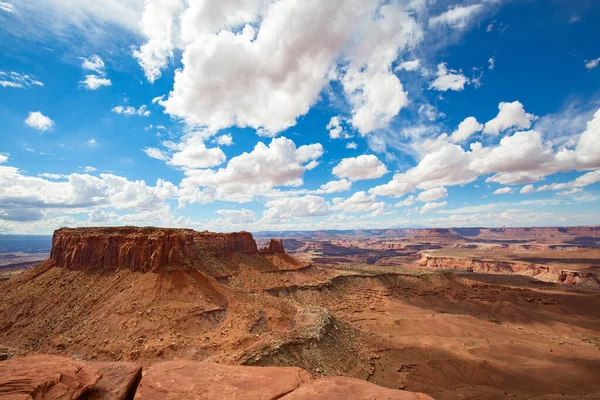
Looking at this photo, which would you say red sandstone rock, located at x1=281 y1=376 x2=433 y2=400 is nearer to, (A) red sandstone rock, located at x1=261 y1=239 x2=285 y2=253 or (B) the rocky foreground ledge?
(B) the rocky foreground ledge

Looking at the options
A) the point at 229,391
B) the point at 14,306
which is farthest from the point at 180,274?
the point at 229,391

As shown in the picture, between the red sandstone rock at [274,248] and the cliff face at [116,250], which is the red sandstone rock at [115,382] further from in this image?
the red sandstone rock at [274,248]

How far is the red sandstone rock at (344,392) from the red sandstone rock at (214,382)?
2.86 ft

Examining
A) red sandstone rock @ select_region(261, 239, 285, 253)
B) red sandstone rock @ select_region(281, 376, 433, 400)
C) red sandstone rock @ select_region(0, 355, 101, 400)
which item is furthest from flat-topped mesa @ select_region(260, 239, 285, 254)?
red sandstone rock @ select_region(281, 376, 433, 400)

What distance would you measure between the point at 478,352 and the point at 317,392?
41879mm

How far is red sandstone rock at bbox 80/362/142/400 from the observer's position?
1117cm

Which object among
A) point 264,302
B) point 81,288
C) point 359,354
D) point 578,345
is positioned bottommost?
point 578,345

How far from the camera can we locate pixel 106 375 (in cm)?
1244

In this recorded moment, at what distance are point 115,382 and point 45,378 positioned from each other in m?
2.44

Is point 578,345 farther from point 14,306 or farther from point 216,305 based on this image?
point 14,306

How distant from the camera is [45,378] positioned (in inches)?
422

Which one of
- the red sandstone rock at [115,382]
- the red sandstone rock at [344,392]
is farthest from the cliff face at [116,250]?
the red sandstone rock at [344,392]

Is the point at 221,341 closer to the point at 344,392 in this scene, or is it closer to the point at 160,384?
the point at 160,384

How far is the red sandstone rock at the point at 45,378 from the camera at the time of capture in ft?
32.4
